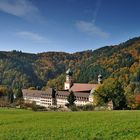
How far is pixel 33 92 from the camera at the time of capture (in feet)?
509

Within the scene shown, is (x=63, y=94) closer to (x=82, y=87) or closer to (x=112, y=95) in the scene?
(x=82, y=87)

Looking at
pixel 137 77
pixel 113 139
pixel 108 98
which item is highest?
pixel 137 77

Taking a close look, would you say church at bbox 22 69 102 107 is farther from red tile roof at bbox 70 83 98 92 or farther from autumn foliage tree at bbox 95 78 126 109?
autumn foliage tree at bbox 95 78 126 109

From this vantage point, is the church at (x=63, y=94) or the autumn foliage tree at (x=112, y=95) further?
the church at (x=63, y=94)

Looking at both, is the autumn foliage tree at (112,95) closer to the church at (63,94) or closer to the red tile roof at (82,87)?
the church at (63,94)

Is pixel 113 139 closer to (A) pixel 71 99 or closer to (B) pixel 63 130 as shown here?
(B) pixel 63 130

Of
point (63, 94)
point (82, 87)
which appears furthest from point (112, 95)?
point (82, 87)

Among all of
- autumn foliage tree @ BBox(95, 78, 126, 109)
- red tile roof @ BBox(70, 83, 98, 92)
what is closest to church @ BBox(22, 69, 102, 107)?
red tile roof @ BBox(70, 83, 98, 92)

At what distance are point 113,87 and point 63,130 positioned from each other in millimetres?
61769

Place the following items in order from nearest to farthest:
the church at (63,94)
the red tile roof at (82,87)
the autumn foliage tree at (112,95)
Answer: the autumn foliage tree at (112,95), the church at (63,94), the red tile roof at (82,87)

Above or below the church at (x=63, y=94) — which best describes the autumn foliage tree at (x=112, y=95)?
below

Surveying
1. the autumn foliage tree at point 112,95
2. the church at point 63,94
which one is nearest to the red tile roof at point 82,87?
the church at point 63,94

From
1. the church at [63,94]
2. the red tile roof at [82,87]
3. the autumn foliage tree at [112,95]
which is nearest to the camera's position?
the autumn foliage tree at [112,95]

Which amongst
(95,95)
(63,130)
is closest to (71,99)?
(95,95)
